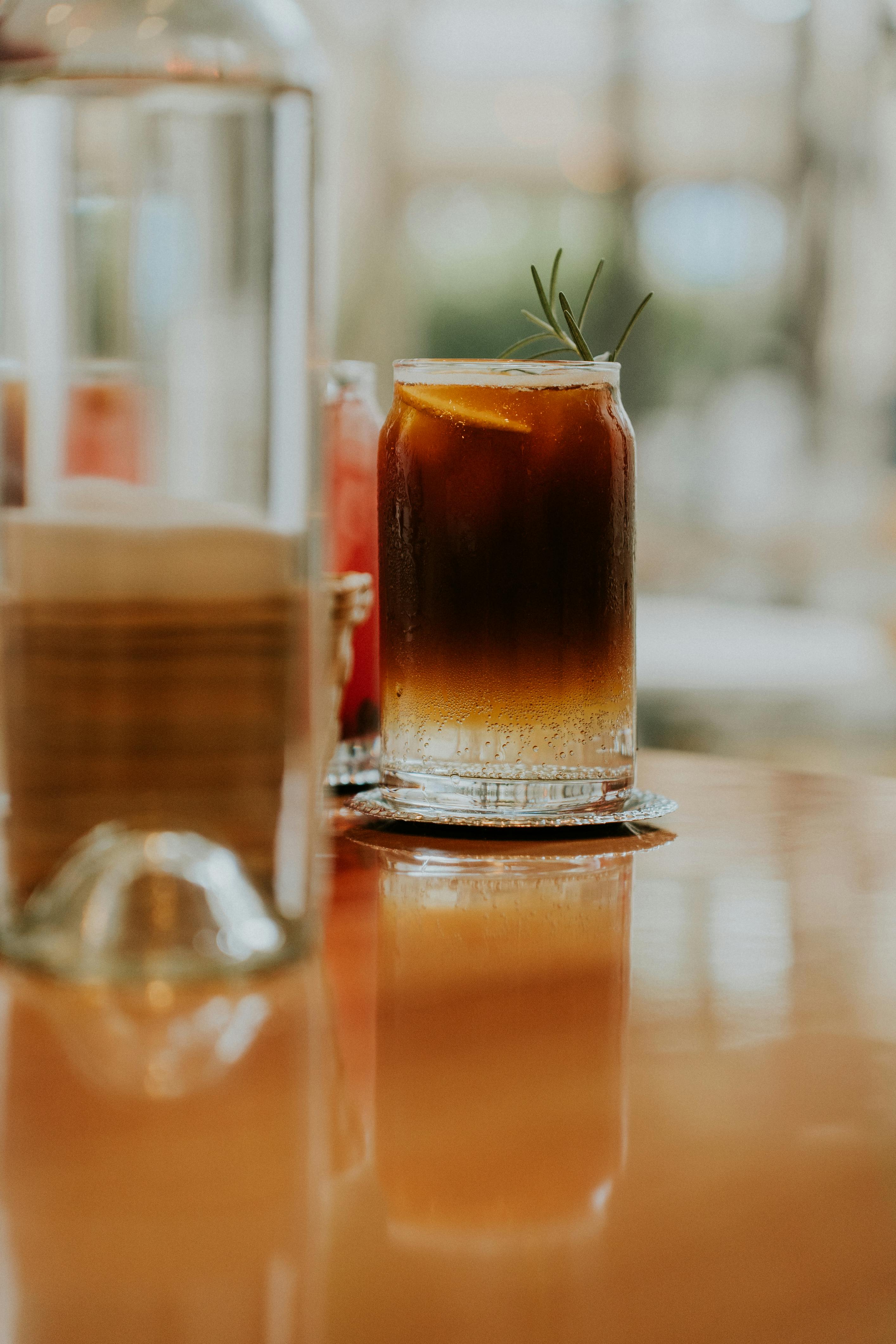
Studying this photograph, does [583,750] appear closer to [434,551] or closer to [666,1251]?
[434,551]

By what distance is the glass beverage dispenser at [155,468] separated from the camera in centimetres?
43

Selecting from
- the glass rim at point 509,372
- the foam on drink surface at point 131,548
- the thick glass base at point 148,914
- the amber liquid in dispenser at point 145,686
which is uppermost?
the glass rim at point 509,372

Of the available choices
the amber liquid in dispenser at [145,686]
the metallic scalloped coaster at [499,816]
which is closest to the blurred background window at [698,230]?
the metallic scalloped coaster at [499,816]

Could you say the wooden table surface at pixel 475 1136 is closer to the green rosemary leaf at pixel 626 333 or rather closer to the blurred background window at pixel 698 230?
the green rosemary leaf at pixel 626 333

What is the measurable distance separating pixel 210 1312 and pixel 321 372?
294 millimetres

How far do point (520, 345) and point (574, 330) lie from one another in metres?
0.03

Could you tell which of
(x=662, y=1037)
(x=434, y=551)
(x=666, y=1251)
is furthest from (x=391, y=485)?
(x=666, y=1251)

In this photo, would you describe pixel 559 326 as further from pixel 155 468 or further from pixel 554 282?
pixel 155 468

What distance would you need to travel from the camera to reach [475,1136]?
1.09ft

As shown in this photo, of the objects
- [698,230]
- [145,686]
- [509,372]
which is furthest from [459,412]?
[698,230]

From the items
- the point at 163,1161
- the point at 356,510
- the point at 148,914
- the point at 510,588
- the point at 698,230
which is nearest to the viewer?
the point at 163,1161

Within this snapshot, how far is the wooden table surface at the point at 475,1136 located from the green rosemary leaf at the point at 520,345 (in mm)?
252

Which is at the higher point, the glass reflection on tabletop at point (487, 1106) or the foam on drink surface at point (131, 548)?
the foam on drink surface at point (131, 548)

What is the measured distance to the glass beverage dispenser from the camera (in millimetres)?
433
